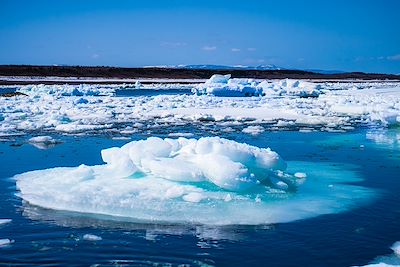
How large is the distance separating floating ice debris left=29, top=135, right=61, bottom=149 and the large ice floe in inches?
123

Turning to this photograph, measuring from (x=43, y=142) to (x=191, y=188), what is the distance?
5.20 m

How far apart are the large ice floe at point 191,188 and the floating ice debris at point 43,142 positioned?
3.13 metres

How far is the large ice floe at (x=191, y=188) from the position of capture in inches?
175

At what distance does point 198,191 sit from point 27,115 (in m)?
10.6

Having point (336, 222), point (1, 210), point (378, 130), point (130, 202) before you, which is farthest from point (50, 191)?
point (378, 130)

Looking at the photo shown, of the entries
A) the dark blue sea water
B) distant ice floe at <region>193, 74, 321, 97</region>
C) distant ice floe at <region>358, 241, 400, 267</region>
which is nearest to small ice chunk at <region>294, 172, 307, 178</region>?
the dark blue sea water

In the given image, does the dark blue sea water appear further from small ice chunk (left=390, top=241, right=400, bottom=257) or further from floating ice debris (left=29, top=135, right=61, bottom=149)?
floating ice debris (left=29, top=135, right=61, bottom=149)

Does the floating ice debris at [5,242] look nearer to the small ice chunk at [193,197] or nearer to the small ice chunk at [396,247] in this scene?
the small ice chunk at [193,197]

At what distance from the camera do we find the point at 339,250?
144 inches

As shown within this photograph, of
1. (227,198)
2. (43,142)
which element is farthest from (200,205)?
(43,142)

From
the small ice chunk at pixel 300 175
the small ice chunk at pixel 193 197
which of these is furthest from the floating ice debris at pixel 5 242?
the small ice chunk at pixel 300 175

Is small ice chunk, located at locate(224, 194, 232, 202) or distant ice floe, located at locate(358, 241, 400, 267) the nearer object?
distant ice floe, located at locate(358, 241, 400, 267)

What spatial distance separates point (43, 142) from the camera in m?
9.31

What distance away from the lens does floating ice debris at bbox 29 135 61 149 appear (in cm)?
888
